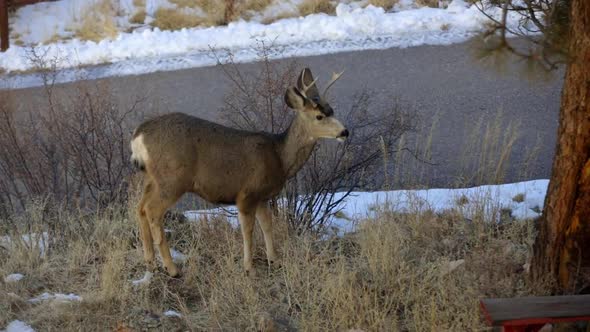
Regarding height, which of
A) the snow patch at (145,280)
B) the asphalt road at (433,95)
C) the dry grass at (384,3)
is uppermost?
the dry grass at (384,3)

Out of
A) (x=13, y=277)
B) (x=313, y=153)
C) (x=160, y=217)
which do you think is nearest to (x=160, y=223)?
(x=160, y=217)

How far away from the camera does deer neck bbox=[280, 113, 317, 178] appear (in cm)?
614

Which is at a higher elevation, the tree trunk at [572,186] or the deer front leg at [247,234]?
the tree trunk at [572,186]

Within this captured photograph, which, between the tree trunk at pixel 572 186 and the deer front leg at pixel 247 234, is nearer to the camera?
the tree trunk at pixel 572 186

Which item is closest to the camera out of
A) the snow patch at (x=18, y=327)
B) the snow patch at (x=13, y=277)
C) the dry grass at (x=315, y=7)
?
the snow patch at (x=18, y=327)

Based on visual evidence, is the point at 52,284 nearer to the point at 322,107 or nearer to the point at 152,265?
the point at 152,265

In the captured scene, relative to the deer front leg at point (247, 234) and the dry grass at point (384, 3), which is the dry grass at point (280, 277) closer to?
the deer front leg at point (247, 234)

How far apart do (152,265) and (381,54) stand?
7208 mm

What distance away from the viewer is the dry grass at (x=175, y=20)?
1495 cm

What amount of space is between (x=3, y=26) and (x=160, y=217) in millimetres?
9386

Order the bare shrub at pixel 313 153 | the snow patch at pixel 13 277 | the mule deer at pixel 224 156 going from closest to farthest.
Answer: the mule deer at pixel 224 156
the snow patch at pixel 13 277
the bare shrub at pixel 313 153

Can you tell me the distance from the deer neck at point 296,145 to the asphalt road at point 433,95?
9.16 ft

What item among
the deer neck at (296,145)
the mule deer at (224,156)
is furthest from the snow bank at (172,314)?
the deer neck at (296,145)

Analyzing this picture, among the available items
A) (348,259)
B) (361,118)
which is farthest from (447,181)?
(348,259)
